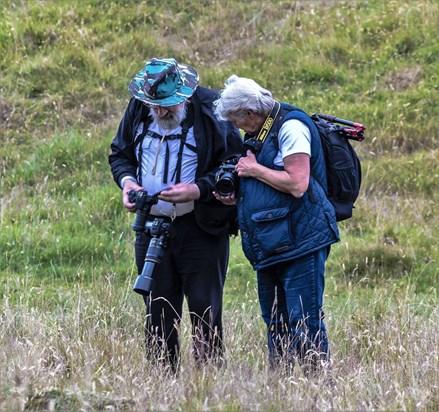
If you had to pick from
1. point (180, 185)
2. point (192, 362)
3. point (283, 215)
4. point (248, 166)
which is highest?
point (248, 166)

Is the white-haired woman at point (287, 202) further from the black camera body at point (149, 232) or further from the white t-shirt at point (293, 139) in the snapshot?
the black camera body at point (149, 232)

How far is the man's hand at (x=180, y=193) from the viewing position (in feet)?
16.1

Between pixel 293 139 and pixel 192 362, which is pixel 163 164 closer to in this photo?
pixel 293 139

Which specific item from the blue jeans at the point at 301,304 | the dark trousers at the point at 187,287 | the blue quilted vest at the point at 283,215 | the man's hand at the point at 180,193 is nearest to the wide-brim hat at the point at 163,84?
the man's hand at the point at 180,193

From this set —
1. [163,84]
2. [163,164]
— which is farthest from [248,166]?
[163,84]

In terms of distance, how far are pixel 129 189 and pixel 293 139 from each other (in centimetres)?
92

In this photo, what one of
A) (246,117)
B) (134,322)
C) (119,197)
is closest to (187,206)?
(246,117)

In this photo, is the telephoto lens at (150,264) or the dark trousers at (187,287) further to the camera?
the dark trousers at (187,287)

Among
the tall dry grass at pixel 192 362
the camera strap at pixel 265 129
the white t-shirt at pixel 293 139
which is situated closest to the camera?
the tall dry grass at pixel 192 362

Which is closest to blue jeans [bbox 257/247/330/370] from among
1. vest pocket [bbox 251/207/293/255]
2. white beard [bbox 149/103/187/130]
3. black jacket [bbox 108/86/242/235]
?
vest pocket [bbox 251/207/293/255]

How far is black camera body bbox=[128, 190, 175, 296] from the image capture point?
480cm

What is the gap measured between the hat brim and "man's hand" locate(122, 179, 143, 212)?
17.7 inches

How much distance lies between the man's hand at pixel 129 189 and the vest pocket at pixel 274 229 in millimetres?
642

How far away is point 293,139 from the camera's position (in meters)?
4.69
